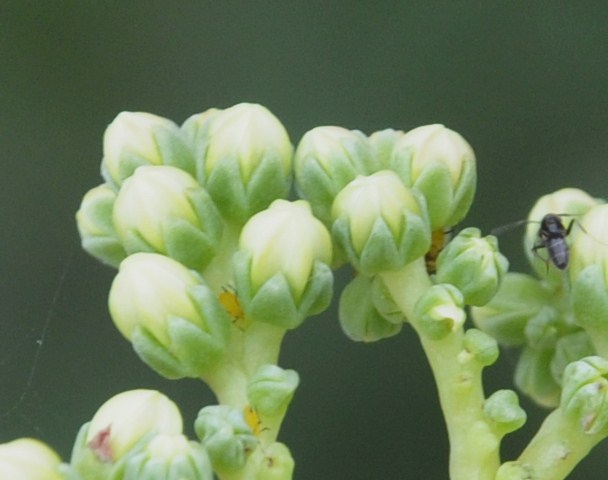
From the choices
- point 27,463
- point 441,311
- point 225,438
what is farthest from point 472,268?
point 27,463

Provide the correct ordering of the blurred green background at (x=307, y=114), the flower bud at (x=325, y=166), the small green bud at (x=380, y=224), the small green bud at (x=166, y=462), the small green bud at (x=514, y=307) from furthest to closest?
the blurred green background at (x=307, y=114) → the small green bud at (x=514, y=307) → the flower bud at (x=325, y=166) → the small green bud at (x=380, y=224) → the small green bud at (x=166, y=462)

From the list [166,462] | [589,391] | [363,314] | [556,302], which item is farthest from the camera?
[556,302]

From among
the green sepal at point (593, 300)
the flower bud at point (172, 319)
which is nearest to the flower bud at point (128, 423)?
the flower bud at point (172, 319)

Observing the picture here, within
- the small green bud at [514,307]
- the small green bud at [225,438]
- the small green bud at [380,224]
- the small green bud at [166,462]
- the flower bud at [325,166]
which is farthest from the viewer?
the small green bud at [514,307]

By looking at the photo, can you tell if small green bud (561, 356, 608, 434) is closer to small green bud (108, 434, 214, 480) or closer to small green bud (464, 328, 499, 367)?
small green bud (464, 328, 499, 367)

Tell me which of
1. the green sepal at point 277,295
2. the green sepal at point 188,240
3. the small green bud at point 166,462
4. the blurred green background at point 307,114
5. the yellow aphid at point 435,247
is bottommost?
the blurred green background at point 307,114

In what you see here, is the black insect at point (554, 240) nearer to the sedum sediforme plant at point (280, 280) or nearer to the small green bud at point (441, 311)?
the sedum sediforme plant at point (280, 280)

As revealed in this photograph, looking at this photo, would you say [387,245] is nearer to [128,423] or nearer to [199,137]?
[199,137]
